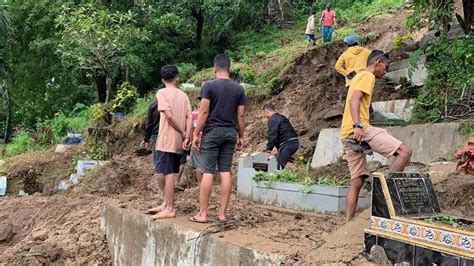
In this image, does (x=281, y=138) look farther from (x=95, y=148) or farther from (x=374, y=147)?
(x=95, y=148)

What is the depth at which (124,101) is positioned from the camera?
17641 mm

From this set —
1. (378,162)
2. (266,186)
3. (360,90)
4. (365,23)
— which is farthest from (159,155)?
(365,23)

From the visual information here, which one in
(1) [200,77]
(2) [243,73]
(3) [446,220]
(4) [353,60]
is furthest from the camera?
(1) [200,77]

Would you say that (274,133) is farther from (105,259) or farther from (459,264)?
(459,264)

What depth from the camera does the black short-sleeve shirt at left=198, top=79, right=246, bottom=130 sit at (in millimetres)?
5723

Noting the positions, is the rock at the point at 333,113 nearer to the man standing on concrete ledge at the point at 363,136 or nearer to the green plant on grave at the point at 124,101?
the man standing on concrete ledge at the point at 363,136

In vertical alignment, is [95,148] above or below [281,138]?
below

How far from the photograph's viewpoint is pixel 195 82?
17.4m

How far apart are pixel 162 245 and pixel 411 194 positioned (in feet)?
9.96

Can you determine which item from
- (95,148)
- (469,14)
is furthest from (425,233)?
(95,148)

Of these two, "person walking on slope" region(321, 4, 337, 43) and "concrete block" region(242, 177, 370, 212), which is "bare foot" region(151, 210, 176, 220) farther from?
"person walking on slope" region(321, 4, 337, 43)

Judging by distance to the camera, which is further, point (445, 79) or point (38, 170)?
point (38, 170)

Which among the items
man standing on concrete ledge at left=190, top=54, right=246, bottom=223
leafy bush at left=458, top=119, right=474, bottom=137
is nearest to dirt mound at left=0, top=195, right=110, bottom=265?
man standing on concrete ledge at left=190, top=54, right=246, bottom=223

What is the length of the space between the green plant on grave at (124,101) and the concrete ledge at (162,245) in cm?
1004
